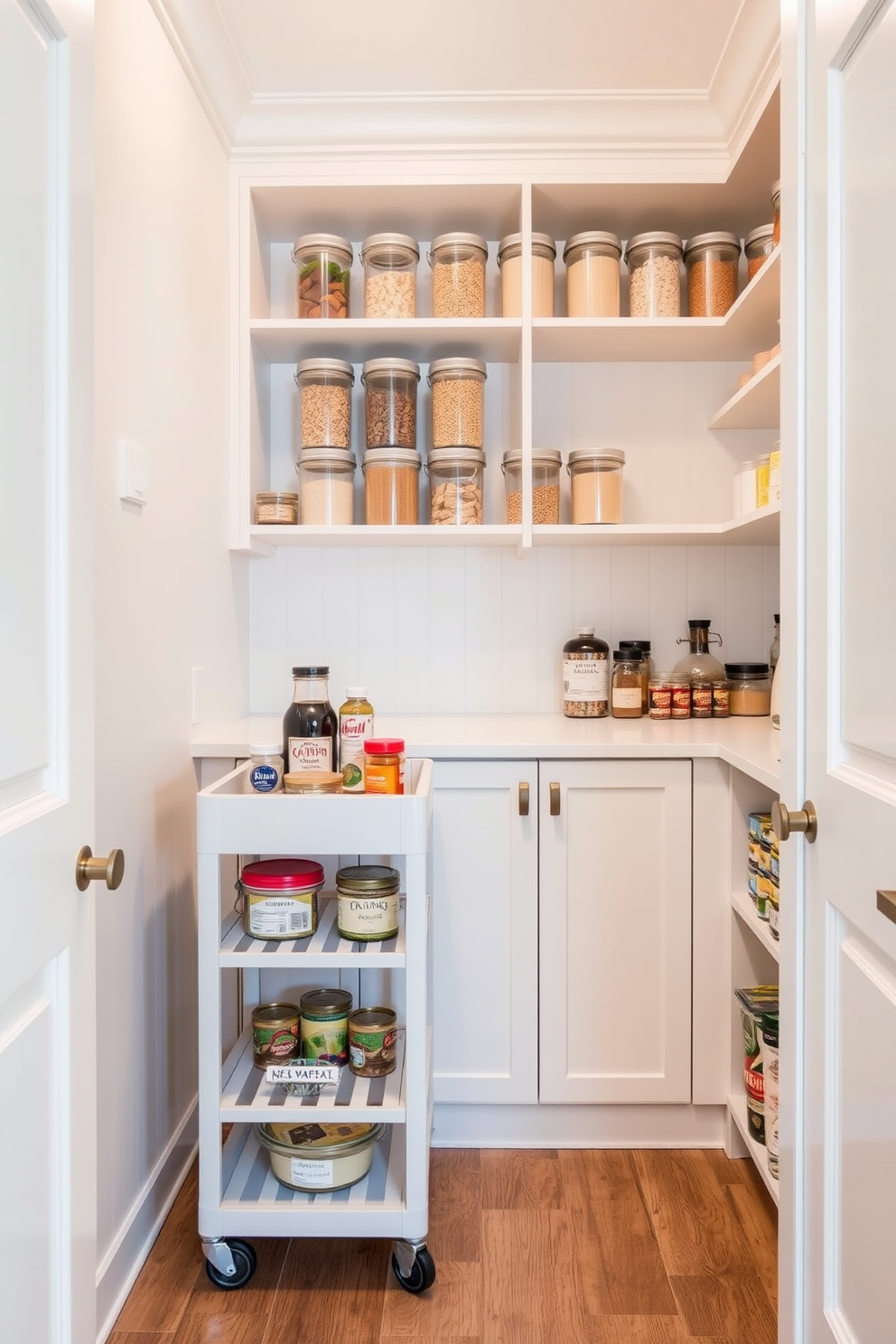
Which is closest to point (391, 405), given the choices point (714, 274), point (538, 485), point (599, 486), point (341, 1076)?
point (538, 485)

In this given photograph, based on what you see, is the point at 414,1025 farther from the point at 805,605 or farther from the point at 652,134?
the point at 652,134

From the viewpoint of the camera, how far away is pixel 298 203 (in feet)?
7.42

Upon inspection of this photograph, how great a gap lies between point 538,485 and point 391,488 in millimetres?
346

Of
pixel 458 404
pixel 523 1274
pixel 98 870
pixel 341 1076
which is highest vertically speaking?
pixel 458 404

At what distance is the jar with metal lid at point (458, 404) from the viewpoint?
2227 mm

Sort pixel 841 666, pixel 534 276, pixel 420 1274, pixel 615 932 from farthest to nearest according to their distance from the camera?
1. pixel 534 276
2. pixel 615 932
3. pixel 420 1274
4. pixel 841 666

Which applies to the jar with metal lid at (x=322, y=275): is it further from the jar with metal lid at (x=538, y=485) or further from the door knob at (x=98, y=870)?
the door knob at (x=98, y=870)

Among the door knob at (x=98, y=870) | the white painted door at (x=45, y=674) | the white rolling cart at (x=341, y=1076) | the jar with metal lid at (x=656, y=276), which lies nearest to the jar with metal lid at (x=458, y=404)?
the jar with metal lid at (x=656, y=276)

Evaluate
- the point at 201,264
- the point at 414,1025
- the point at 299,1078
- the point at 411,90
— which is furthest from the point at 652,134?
the point at 299,1078

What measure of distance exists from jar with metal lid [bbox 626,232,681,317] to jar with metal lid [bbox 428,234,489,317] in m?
0.37

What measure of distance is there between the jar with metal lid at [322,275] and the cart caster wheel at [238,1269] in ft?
6.19

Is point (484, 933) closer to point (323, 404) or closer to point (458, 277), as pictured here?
point (323, 404)

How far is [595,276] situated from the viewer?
7.34 ft

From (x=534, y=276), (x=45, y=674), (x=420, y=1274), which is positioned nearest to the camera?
(x=45, y=674)
